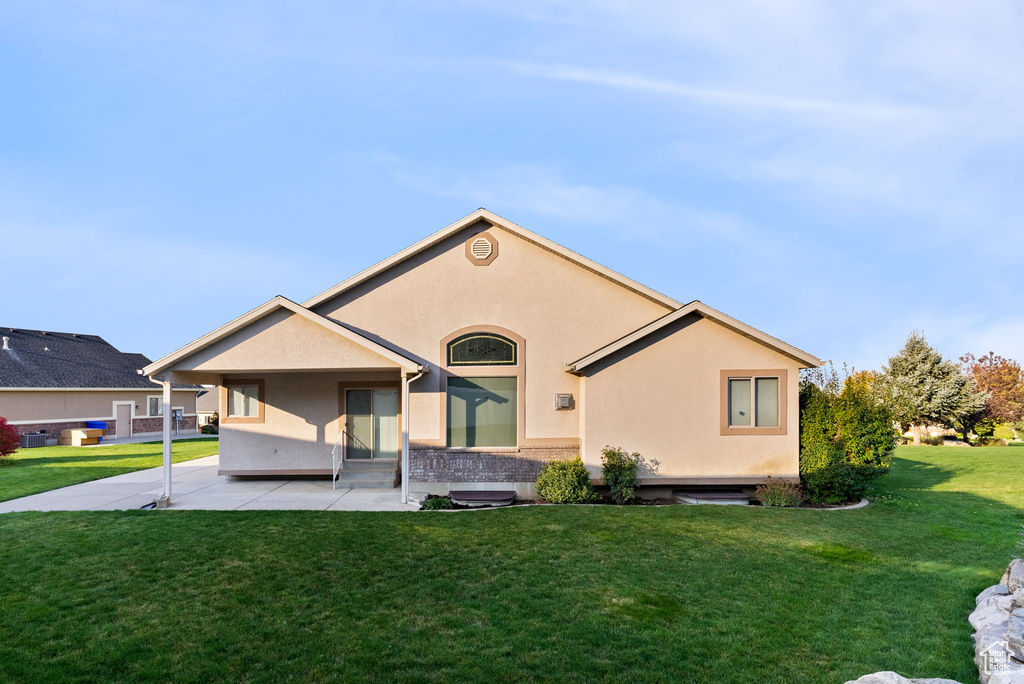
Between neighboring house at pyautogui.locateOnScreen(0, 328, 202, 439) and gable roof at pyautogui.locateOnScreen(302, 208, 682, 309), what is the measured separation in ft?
75.3

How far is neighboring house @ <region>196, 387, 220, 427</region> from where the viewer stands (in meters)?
37.6

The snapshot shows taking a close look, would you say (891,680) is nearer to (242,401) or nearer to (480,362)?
(480,362)

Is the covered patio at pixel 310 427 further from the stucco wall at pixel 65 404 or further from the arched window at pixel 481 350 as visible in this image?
the stucco wall at pixel 65 404

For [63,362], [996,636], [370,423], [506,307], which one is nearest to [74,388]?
[63,362]

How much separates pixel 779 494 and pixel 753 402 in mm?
2152

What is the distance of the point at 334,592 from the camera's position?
283 inches

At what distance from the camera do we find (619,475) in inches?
488

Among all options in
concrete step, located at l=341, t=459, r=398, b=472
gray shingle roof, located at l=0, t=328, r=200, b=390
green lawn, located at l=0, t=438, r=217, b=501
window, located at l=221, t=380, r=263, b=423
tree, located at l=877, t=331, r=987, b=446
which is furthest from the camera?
tree, located at l=877, t=331, r=987, b=446

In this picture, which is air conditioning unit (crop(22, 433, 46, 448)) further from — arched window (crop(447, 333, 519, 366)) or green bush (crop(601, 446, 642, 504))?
green bush (crop(601, 446, 642, 504))

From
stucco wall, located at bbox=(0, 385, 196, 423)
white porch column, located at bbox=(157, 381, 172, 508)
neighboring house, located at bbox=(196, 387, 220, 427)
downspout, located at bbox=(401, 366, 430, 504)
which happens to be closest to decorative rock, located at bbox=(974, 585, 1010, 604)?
downspout, located at bbox=(401, 366, 430, 504)

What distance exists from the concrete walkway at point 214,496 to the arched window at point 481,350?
12.0 ft

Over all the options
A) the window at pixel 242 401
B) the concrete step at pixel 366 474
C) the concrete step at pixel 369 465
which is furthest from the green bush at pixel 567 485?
the window at pixel 242 401

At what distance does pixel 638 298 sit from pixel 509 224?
12.4 ft

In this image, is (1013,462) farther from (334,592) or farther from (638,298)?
(334,592)
